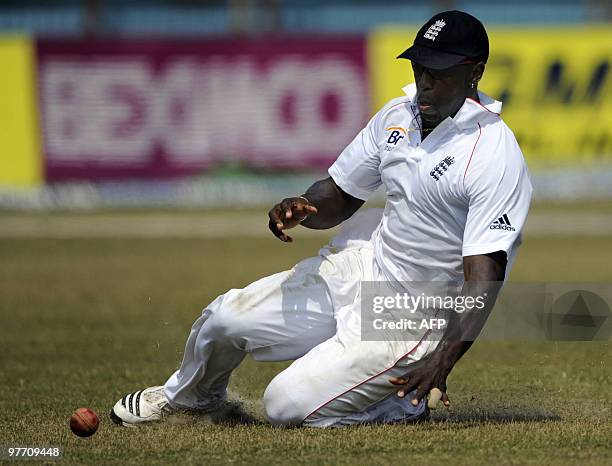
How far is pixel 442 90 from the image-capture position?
244 inches

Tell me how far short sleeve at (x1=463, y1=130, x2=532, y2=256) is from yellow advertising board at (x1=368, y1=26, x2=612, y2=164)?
16545mm

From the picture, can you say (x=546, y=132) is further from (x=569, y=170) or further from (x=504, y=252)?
(x=504, y=252)

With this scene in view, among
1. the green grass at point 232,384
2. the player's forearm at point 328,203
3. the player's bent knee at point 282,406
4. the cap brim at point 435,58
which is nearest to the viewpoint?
the green grass at point 232,384

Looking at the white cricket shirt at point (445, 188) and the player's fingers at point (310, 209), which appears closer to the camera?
the white cricket shirt at point (445, 188)

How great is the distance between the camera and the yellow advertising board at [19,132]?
22938mm

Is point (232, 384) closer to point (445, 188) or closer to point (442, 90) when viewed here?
point (445, 188)

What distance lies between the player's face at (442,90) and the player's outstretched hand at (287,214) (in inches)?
34.5

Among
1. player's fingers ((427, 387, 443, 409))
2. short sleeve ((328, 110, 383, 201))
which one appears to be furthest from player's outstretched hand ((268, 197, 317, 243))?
Result: player's fingers ((427, 387, 443, 409))

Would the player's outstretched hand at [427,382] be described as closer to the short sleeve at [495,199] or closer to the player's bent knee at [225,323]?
the short sleeve at [495,199]

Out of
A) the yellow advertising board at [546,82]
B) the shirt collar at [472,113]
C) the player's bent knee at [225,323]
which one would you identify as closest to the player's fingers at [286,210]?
the player's bent knee at [225,323]

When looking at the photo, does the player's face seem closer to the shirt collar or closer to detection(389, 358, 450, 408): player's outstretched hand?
the shirt collar

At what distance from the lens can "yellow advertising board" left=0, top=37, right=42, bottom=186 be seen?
22.9 meters

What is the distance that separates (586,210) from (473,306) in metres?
16.9

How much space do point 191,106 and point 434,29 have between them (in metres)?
17.3
